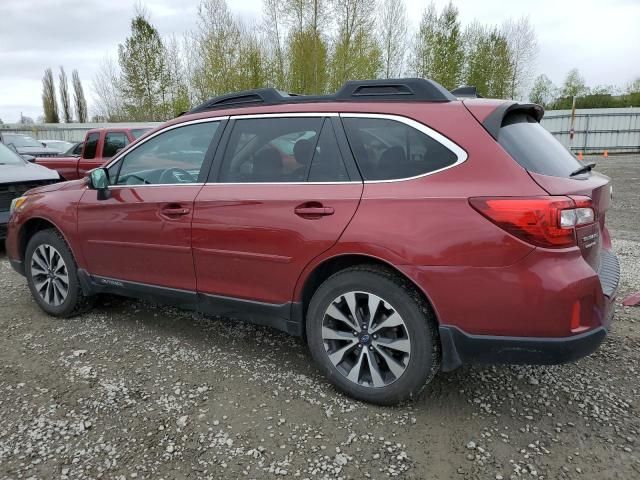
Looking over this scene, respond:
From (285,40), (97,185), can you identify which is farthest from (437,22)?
(97,185)

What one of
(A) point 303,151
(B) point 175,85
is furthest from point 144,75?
(A) point 303,151

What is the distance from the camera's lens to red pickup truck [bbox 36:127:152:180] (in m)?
9.72

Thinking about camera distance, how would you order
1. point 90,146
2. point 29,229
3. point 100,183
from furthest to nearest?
point 90,146 → point 29,229 → point 100,183

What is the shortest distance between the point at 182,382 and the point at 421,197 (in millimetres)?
1857

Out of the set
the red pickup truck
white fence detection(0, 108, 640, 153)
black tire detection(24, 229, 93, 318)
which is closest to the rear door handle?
black tire detection(24, 229, 93, 318)

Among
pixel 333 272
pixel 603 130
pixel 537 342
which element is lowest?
pixel 537 342

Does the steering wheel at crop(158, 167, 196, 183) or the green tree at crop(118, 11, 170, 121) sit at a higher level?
the green tree at crop(118, 11, 170, 121)

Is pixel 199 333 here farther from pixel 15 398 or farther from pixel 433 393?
pixel 433 393

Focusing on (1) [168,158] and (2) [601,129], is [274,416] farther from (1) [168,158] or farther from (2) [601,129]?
(2) [601,129]

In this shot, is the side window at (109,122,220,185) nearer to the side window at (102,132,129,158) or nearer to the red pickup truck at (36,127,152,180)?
the red pickup truck at (36,127,152,180)

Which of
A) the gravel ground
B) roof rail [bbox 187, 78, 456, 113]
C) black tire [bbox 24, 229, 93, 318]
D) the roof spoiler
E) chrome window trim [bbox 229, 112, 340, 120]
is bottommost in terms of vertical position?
the gravel ground

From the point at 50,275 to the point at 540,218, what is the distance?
387 cm

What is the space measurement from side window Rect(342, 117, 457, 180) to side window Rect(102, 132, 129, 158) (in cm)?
817

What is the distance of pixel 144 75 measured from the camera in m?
28.8
